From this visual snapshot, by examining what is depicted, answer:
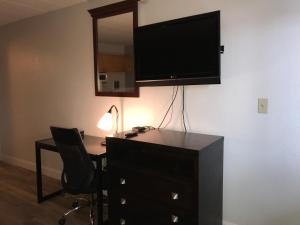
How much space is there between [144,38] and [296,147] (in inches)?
64.1

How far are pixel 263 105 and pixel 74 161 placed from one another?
1.74 meters

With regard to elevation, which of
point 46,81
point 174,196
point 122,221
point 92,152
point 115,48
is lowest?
point 122,221

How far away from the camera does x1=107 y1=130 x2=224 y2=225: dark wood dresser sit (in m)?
1.90

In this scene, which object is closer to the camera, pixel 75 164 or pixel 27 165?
pixel 75 164

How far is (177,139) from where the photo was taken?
217 cm

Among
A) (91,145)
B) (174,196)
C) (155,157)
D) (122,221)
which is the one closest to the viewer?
(174,196)

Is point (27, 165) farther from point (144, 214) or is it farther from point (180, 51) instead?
point (180, 51)

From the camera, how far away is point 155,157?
2.08 metres

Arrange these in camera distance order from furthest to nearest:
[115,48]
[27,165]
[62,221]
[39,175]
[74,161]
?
[27,165] < [39,175] < [115,48] < [62,221] < [74,161]

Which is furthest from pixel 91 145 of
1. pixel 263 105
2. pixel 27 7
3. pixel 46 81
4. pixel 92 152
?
pixel 27 7

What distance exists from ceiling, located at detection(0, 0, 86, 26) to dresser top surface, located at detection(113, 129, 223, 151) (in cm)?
198

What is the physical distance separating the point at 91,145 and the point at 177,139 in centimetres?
106

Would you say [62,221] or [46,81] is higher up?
[46,81]

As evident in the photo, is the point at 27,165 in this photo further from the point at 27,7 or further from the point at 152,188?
the point at 152,188
